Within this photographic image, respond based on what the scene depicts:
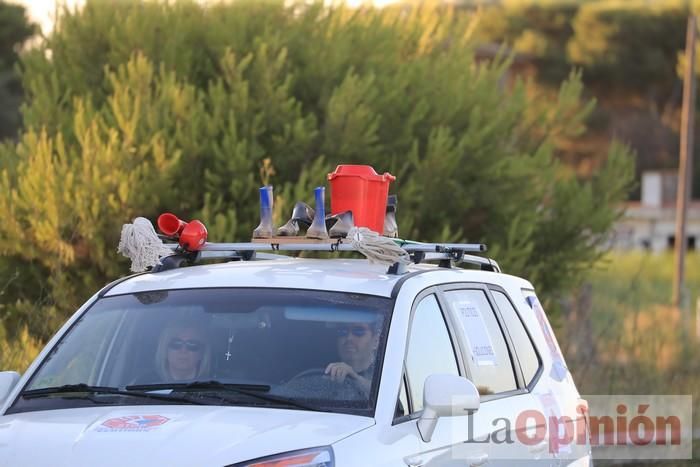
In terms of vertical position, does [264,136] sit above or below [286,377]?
above

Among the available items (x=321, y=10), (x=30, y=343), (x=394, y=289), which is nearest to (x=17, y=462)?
(x=394, y=289)

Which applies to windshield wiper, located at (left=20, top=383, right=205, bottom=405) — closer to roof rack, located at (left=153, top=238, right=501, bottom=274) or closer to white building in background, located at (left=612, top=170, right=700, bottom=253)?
roof rack, located at (left=153, top=238, right=501, bottom=274)

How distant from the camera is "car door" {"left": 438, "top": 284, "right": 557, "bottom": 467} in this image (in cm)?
617

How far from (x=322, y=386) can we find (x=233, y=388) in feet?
1.19

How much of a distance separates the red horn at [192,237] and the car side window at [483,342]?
125 cm

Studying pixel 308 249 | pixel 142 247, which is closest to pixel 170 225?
pixel 142 247

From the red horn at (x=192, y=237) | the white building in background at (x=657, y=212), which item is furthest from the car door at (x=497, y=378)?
the white building in background at (x=657, y=212)

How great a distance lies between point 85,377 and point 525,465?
2.10 m

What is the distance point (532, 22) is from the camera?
163 ft

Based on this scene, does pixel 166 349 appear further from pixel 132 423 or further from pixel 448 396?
pixel 448 396

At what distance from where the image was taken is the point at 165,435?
486 centimetres

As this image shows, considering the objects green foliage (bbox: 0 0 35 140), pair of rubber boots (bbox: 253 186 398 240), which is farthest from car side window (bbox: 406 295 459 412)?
green foliage (bbox: 0 0 35 140)

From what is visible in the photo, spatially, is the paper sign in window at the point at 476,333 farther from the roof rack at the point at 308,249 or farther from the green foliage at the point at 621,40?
the green foliage at the point at 621,40

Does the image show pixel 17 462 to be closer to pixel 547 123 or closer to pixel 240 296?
pixel 240 296
